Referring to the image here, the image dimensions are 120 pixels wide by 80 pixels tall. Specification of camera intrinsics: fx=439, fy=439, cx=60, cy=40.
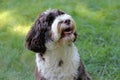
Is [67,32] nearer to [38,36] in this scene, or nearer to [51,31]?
[51,31]

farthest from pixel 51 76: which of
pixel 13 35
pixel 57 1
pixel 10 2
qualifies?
pixel 10 2

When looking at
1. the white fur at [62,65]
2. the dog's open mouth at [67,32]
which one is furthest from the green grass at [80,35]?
the dog's open mouth at [67,32]

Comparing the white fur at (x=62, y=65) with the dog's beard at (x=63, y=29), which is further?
the white fur at (x=62, y=65)

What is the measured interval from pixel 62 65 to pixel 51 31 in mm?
366

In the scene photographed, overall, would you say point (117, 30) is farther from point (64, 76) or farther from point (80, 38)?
point (64, 76)

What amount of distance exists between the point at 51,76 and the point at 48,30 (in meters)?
0.45

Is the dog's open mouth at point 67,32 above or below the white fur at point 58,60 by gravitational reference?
above

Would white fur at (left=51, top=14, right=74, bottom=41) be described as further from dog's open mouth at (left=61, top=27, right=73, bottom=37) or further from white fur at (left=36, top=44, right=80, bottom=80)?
white fur at (left=36, top=44, right=80, bottom=80)

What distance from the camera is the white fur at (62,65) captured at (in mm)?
3624

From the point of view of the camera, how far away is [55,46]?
139 inches

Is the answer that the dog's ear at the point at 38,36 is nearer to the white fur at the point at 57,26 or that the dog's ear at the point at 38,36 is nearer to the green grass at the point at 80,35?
the white fur at the point at 57,26

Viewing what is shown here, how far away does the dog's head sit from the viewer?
3.34m

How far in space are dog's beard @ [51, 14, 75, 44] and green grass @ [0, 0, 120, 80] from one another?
144 cm

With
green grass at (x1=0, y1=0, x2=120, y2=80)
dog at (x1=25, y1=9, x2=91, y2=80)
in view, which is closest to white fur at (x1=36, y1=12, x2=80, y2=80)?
dog at (x1=25, y1=9, x2=91, y2=80)
